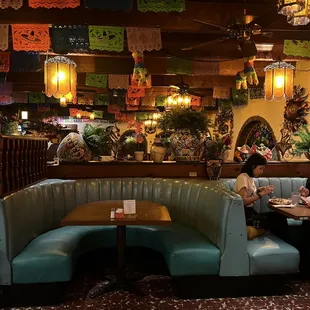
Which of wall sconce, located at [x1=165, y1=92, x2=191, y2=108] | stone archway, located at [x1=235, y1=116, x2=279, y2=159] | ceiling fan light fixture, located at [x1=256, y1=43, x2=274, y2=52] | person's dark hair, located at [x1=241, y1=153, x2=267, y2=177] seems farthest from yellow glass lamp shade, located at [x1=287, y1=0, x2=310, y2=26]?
wall sconce, located at [x1=165, y1=92, x2=191, y2=108]

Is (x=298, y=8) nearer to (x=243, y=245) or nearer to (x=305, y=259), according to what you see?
(x=243, y=245)

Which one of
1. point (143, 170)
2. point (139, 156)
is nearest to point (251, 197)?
point (143, 170)

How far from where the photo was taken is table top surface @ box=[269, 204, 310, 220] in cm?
323

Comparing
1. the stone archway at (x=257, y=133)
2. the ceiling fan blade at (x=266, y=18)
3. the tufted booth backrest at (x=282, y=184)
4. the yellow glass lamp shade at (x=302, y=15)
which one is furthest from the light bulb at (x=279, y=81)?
the stone archway at (x=257, y=133)

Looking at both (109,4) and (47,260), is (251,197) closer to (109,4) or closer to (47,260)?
(47,260)

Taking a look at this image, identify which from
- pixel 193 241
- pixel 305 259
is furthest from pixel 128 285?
pixel 305 259

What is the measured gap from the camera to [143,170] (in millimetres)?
4953

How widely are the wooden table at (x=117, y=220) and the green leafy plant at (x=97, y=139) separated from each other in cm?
142

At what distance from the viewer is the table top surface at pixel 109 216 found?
3.03 metres

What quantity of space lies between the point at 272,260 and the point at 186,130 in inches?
89.0

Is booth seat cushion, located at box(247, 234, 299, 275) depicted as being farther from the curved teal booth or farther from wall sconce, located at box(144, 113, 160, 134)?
wall sconce, located at box(144, 113, 160, 134)

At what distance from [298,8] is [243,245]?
2.09 metres

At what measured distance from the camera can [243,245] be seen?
3287mm

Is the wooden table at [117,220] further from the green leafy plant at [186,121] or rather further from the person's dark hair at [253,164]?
the green leafy plant at [186,121]
